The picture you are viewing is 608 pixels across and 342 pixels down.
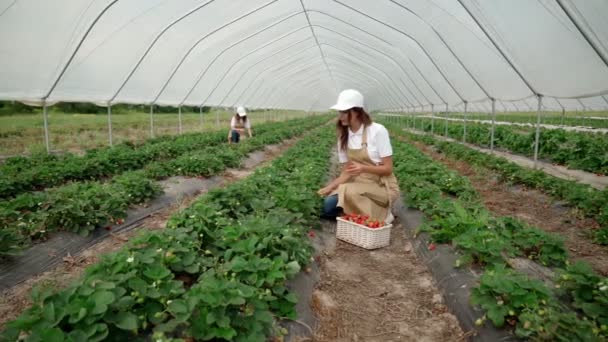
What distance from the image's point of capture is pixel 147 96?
12.6 meters

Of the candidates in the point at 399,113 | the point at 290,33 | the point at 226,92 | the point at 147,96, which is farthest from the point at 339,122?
the point at 399,113

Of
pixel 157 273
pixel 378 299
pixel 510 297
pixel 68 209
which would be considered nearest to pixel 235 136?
pixel 68 209

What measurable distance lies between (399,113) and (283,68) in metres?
17.8

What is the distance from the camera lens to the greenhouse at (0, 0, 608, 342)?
2.37m

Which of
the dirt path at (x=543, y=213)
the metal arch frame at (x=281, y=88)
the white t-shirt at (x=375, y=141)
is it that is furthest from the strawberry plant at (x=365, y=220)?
the metal arch frame at (x=281, y=88)

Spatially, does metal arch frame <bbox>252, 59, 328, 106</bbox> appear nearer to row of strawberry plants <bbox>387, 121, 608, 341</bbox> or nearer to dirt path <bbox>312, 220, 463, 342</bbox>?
dirt path <bbox>312, 220, 463, 342</bbox>

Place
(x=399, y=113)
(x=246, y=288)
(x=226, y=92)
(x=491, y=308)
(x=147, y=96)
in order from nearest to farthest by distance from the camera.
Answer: (x=246, y=288)
(x=491, y=308)
(x=147, y=96)
(x=226, y=92)
(x=399, y=113)

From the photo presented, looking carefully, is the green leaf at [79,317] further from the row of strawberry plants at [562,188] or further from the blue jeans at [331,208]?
the row of strawberry plants at [562,188]

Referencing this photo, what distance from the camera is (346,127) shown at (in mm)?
4980

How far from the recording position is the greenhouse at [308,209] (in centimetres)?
237

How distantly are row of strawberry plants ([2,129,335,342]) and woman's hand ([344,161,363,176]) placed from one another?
1.44m

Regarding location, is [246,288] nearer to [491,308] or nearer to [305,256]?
[305,256]

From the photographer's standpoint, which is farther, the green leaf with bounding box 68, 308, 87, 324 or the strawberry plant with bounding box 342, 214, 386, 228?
the strawberry plant with bounding box 342, 214, 386, 228

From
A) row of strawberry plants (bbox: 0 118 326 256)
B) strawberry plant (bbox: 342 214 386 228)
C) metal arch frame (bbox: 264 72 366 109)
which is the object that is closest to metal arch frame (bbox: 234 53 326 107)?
metal arch frame (bbox: 264 72 366 109)
